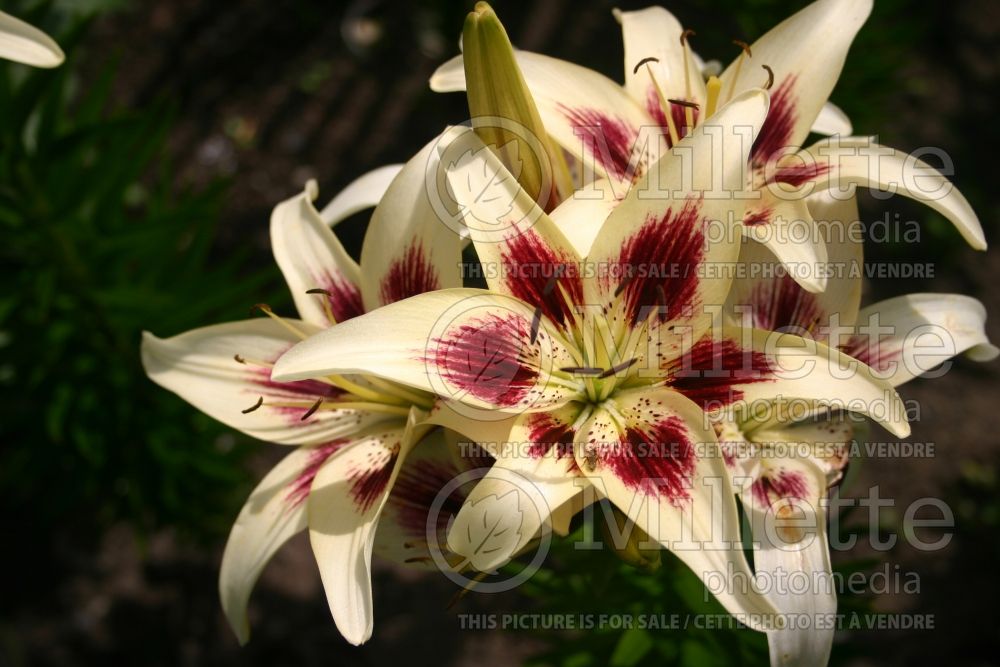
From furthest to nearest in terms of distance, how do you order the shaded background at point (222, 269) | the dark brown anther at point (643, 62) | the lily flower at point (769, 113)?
1. the shaded background at point (222, 269)
2. the dark brown anther at point (643, 62)
3. the lily flower at point (769, 113)

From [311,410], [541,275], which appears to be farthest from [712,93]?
[311,410]

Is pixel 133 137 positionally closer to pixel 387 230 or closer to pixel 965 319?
pixel 387 230

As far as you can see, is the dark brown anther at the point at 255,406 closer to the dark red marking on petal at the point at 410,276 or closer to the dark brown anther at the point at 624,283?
the dark red marking on petal at the point at 410,276

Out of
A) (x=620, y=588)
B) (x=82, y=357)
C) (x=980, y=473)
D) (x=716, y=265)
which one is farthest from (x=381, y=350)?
(x=980, y=473)

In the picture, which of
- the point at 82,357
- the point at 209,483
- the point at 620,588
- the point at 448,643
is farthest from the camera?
the point at 448,643

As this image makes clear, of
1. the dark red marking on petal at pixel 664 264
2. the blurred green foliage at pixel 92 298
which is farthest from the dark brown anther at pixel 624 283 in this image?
the blurred green foliage at pixel 92 298

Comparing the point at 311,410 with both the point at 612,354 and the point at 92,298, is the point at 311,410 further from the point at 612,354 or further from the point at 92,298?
the point at 92,298
